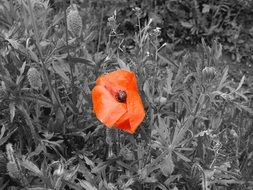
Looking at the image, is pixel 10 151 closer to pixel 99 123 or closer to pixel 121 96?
pixel 121 96

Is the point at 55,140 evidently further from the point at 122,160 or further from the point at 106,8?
the point at 106,8

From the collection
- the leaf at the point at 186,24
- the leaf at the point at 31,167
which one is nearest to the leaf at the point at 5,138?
the leaf at the point at 31,167

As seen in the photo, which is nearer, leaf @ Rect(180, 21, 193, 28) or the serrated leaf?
the serrated leaf

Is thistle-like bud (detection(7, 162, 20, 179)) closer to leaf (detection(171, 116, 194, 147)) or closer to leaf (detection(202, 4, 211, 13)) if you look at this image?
leaf (detection(171, 116, 194, 147))

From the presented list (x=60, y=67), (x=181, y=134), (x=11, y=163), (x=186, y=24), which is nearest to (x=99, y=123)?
(x=60, y=67)

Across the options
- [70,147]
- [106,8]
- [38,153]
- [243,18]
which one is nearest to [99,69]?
[70,147]

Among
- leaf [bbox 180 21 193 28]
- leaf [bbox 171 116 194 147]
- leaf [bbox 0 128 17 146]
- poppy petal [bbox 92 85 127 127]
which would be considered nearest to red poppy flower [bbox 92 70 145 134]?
poppy petal [bbox 92 85 127 127]

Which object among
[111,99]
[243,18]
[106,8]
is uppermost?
[111,99]
